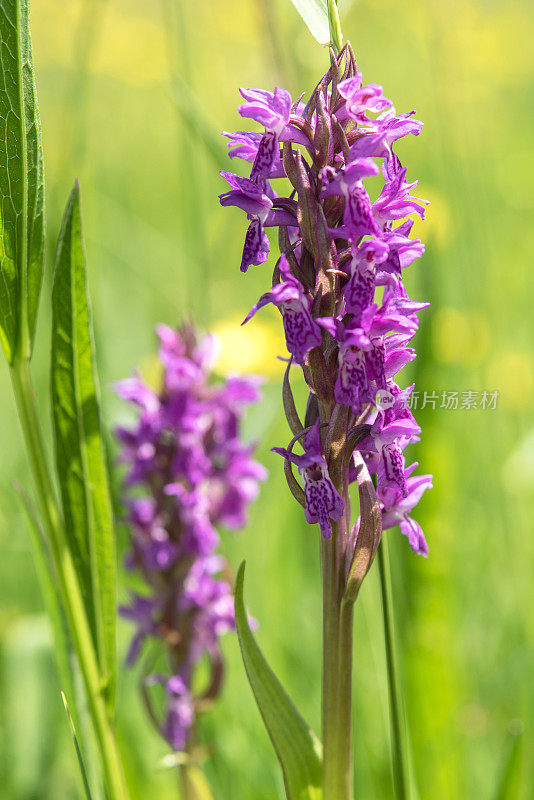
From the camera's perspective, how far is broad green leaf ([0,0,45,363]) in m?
1.06

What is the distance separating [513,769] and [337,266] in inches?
40.4

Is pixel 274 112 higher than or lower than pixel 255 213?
higher

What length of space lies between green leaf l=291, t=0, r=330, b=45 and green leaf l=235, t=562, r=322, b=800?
0.73 metres

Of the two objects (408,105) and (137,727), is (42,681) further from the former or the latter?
(408,105)

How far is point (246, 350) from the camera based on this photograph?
357cm

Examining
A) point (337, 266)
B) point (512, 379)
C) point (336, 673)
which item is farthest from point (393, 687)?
point (512, 379)

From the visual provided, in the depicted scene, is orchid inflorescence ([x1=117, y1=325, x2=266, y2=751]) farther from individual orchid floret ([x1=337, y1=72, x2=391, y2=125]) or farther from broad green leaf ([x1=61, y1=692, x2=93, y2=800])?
individual orchid floret ([x1=337, y1=72, x2=391, y2=125])

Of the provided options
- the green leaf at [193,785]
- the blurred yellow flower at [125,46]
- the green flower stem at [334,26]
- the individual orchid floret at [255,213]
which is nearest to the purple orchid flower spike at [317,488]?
the individual orchid floret at [255,213]

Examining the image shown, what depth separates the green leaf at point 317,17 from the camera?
41.4 inches

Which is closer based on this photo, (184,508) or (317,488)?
(317,488)

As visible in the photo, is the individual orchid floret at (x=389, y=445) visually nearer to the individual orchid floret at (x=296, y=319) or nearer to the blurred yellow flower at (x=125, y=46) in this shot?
the individual orchid floret at (x=296, y=319)

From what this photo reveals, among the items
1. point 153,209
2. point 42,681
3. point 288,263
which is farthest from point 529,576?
point 153,209

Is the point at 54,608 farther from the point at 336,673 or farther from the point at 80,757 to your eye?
the point at 336,673

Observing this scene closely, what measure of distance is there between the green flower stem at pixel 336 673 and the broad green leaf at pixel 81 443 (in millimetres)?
356
